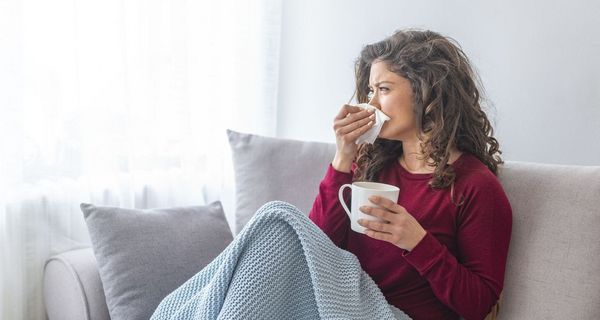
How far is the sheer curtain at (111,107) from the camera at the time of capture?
1.53m

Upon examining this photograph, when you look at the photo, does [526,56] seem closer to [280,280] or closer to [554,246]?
[554,246]

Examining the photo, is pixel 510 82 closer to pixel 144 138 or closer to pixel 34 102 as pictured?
pixel 144 138

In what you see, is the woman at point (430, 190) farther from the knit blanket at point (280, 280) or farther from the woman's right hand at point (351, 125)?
the knit blanket at point (280, 280)

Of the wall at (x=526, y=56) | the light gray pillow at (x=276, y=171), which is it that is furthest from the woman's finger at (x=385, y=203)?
the wall at (x=526, y=56)

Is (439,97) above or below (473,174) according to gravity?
above

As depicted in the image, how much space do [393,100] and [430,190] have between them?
0.74 ft

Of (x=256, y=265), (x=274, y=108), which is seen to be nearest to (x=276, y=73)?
(x=274, y=108)

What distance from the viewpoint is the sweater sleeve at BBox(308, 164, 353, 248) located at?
148 cm

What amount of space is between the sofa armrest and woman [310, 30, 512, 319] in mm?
594

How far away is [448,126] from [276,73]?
106 centimetres

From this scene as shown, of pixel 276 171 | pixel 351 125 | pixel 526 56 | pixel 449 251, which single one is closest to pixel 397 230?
pixel 449 251

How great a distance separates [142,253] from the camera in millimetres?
1489

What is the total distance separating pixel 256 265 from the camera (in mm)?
1128

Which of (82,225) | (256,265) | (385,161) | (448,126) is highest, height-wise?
(448,126)
